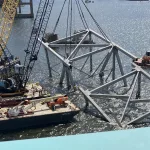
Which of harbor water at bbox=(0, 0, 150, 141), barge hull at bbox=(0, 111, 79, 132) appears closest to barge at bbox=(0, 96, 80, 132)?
barge hull at bbox=(0, 111, 79, 132)

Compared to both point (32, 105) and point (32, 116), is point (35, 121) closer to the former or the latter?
point (32, 116)

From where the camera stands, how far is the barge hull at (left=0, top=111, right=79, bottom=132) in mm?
32438

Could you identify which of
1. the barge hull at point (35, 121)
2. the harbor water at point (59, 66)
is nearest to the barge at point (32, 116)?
the barge hull at point (35, 121)

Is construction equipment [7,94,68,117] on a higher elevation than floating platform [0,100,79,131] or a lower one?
higher

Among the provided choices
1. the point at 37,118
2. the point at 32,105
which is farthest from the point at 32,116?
the point at 32,105

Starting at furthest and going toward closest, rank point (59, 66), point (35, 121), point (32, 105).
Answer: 1. point (59, 66)
2. point (32, 105)
3. point (35, 121)

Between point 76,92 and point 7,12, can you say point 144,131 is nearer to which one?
point 76,92

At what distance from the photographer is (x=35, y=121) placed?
108 ft

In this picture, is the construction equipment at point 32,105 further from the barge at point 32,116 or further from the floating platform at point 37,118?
the floating platform at point 37,118

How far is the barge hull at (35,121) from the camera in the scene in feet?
106

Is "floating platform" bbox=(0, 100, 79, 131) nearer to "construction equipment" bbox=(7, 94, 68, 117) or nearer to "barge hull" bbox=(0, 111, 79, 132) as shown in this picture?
"barge hull" bbox=(0, 111, 79, 132)

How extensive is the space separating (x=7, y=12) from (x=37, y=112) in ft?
76.9

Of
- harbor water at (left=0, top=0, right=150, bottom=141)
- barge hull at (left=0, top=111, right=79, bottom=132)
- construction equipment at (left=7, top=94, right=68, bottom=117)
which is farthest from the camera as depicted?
construction equipment at (left=7, top=94, right=68, bottom=117)

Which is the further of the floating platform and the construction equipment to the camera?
the construction equipment
